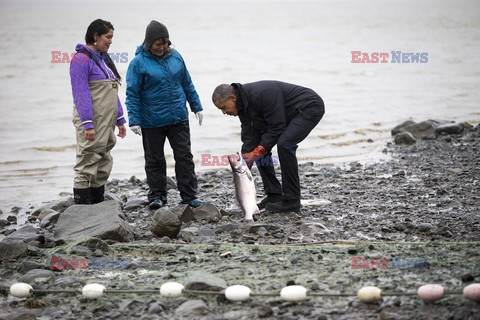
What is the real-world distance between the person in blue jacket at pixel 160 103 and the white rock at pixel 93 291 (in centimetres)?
296

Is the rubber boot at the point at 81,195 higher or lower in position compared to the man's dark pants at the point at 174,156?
lower

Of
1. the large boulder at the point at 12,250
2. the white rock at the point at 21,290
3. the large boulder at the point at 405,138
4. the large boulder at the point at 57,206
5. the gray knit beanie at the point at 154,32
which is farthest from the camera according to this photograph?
the large boulder at the point at 405,138

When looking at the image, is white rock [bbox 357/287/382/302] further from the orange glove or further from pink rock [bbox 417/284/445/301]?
the orange glove

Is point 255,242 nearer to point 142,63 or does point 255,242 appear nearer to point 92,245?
point 92,245

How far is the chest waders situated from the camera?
805 centimetres

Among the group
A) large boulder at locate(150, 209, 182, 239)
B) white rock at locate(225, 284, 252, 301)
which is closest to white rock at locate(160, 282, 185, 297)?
white rock at locate(225, 284, 252, 301)

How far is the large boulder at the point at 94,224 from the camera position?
23.4 feet

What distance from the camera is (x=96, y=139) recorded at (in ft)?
26.5

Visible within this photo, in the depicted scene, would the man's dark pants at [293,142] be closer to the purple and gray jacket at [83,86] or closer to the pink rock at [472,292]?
the purple and gray jacket at [83,86]

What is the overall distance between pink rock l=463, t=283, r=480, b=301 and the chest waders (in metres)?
4.57

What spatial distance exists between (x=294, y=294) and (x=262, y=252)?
132 cm

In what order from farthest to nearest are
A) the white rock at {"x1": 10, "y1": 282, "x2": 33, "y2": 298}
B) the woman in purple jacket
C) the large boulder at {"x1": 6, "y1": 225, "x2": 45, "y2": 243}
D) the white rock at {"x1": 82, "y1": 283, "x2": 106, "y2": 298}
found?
the woman in purple jacket → the large boulder at {"x1": 6, "y1": 225, "x2": 45, "y2": 243} → the white rock at {"x1": 10, "y1": 282, "x2": 33, "y2": 298} → the white rock at {"x1": 82, "y1": 283, "x2": 106, "y2": 298}

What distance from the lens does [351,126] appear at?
1744 centimetres

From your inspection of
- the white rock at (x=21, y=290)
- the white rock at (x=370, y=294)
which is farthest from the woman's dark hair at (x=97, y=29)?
the white rock at (x=370, y=294)
